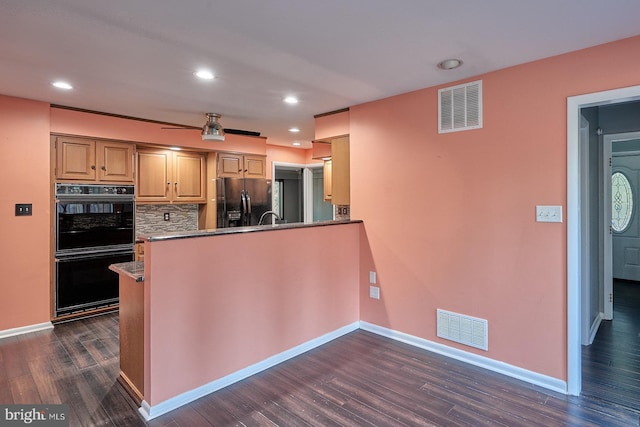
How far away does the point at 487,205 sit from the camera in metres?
2.81

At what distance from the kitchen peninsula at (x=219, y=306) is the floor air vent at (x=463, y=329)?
1056 millimetres

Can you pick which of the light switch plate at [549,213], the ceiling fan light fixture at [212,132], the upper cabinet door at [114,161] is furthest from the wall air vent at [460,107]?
the upper cabinet door at [114,161]

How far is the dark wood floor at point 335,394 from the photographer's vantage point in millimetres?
2143

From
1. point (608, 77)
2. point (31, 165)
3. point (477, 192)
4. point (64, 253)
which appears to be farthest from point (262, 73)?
point (64, 253)

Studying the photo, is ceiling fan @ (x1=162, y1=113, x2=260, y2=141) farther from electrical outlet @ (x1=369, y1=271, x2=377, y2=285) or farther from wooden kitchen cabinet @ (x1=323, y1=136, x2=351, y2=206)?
electrical outlet @ (x1=369, y1=271, x2=377, y2=285)

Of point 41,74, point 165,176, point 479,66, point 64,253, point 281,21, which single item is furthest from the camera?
point 165,176

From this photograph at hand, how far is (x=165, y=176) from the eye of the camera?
15.7 feet

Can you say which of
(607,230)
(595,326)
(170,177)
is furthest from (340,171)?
(595,326)

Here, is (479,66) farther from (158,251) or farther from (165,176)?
(165,176)

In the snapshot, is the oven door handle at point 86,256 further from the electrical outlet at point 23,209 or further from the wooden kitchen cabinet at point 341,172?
the wooden kitchen cabinet at point 341,172

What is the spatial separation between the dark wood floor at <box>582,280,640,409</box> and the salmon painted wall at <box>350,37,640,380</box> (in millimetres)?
331

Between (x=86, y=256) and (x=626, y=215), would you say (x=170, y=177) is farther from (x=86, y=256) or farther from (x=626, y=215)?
(x=626, y=215)

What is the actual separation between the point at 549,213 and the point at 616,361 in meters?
1.54

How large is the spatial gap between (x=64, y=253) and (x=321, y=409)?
3.41 metres
